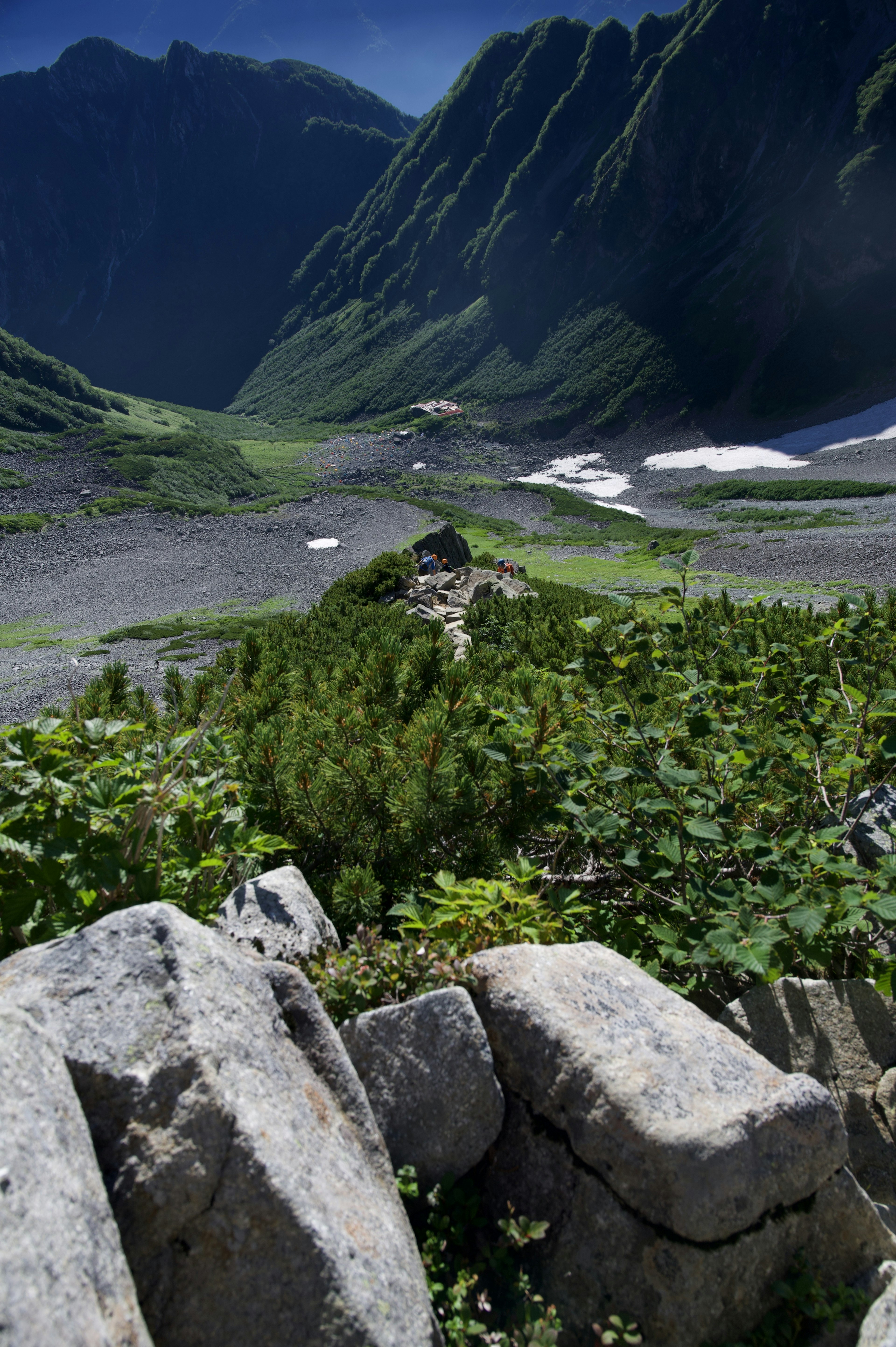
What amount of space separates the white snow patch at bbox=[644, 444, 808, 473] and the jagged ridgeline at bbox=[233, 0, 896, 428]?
1772 cm

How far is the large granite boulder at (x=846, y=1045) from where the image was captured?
2629mm

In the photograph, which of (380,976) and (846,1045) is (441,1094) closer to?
(380,976)

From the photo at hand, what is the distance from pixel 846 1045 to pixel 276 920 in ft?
8.07

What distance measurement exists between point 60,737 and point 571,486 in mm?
83943

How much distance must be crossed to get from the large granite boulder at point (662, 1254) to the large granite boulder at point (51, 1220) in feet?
4.22

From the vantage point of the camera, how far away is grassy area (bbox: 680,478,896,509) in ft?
170

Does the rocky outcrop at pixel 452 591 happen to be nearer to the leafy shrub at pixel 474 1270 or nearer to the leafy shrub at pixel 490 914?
the leafy shrub at pixel 490 914

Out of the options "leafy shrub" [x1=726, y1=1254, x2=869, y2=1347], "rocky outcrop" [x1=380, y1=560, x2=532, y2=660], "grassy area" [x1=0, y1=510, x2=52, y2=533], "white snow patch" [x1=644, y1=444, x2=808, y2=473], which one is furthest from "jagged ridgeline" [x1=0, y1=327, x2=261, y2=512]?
"white snow patch" [x1=644, y1=444, x2=808, y2=473]

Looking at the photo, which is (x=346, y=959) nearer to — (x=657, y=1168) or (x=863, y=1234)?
(x=657, y=1168)

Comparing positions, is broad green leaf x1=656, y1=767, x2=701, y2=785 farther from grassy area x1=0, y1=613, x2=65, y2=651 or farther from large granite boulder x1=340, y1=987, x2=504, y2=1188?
grassy area x1=0, y1=613, x2=65, y2=651

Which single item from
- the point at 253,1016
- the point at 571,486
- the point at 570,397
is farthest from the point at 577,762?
the point at 570,397

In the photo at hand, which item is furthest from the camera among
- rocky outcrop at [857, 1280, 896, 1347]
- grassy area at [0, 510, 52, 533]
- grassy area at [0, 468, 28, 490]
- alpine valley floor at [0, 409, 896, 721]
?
grassy area at [0, 468, 28, 490]

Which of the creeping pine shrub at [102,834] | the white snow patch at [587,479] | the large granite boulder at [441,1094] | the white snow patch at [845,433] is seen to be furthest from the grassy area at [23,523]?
the white snow patch at [845,433]

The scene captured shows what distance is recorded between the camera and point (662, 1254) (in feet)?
6.37
